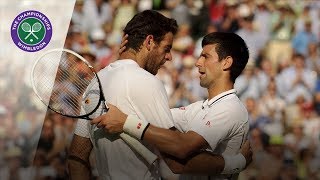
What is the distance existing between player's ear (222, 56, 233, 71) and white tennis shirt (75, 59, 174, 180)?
612mm

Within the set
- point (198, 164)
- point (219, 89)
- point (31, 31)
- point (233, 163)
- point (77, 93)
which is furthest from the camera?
point (31, 31)

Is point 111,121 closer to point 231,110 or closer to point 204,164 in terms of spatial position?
point 204,164

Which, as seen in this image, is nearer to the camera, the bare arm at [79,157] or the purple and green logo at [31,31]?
the bare arm at [79,157]

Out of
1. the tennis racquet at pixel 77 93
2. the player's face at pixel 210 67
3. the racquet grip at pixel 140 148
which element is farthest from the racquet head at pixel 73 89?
the player's face at pixel 210 67

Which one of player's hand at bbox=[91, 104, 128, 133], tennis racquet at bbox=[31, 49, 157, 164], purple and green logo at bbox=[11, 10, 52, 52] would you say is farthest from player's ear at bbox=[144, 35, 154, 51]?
purple and green logo at bbox=[11, 10, 52, 52]

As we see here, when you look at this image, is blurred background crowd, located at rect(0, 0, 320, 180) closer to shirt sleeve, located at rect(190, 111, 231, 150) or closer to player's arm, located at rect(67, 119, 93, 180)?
player's arm, located at rect(67, 119, 93, 180)

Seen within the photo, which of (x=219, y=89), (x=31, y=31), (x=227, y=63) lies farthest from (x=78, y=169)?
(x=31, y=31)

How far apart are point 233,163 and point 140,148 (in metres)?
0.54

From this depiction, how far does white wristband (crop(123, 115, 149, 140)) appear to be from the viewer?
12.4 feet

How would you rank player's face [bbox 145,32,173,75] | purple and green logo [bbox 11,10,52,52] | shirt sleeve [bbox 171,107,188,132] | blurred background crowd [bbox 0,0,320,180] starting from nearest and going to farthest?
player's face [bbox 145,32,173,75] < shirt sleeve [bbox 171,107,188,132] < purple and green logo [bbox 11,10,52,52] < blurred background crowd [bbox 0,0,320,180]

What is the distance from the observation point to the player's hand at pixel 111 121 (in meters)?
3.77

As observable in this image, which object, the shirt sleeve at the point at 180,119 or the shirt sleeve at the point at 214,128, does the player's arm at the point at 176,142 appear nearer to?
the shirt sleeve at the point at 214,128

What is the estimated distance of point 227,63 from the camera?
438 cm

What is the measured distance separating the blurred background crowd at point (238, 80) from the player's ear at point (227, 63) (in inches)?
130
